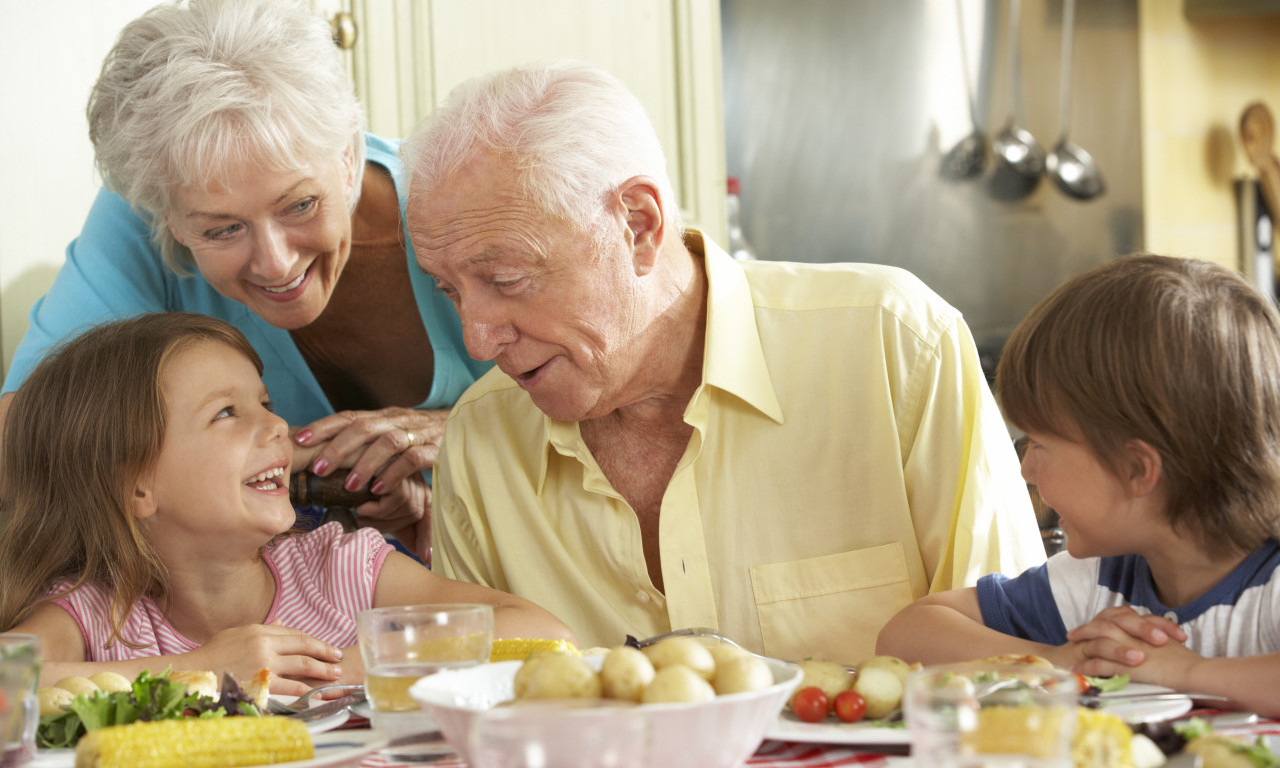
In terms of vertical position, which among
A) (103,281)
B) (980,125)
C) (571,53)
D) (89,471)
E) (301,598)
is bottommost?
(301,598)

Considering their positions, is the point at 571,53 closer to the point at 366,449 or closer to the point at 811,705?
the point at 366,449

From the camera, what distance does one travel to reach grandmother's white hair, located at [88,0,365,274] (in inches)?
68.5

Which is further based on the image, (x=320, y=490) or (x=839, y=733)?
(x=320, y=490)

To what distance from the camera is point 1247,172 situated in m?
4.22

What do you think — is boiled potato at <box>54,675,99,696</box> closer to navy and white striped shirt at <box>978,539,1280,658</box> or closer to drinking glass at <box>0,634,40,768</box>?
drinking glass at <box>0,634,40,768</box>

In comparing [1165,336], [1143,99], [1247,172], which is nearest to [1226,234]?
[1247,172]

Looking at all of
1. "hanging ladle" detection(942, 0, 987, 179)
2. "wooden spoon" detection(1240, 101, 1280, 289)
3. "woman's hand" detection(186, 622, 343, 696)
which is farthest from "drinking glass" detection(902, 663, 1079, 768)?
"wooden spoon" detection(1240, 101, 1280, 289)

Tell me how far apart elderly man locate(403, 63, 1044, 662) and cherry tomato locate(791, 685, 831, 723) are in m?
0.66

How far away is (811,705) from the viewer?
2.88 feet

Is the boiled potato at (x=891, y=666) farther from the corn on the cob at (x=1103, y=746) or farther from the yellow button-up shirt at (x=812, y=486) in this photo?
the yellow button-up shirt at (x=812, y=486)

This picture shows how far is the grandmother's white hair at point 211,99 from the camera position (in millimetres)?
1739

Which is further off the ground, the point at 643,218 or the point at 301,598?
the point at 643,218

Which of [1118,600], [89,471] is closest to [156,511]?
[89,471]

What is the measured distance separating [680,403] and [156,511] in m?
0.72
